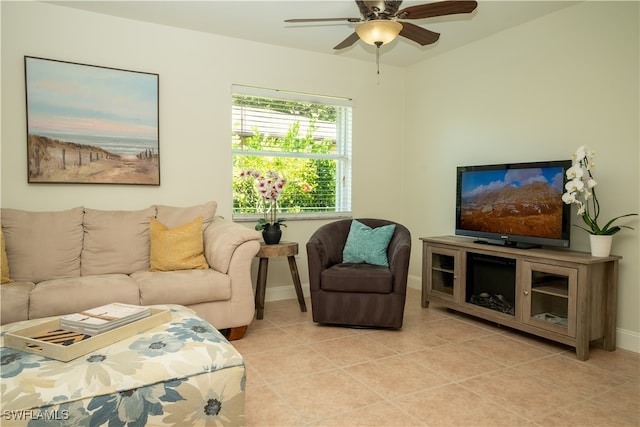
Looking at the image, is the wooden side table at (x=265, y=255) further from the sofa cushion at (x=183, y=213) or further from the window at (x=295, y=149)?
the window at (x=295, y=149)

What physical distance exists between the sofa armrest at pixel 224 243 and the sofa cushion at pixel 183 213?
0.26 m

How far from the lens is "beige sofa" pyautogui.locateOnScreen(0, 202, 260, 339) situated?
2.84 metres

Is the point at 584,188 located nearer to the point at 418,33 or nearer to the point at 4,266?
the point at 418,33

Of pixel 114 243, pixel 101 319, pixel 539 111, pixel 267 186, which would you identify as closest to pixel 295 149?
pixel 267 186

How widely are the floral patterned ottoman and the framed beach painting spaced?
191 cm

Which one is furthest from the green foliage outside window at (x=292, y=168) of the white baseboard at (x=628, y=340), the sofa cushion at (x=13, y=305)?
the white baseboard at (x=628, y=340)

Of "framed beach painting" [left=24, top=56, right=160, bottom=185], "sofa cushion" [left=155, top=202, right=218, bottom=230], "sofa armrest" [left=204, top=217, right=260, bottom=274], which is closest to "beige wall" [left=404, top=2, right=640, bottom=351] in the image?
"sofa armrest" [left=204, top=217, right=260, bottom=274]

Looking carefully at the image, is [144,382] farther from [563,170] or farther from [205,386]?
[563,170]

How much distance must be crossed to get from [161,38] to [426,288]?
324 cm

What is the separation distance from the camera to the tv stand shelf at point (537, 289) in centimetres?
288

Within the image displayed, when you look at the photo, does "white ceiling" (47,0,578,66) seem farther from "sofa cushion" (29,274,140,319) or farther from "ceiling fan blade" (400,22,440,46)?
"sofa cushion" (29,274,140,319)

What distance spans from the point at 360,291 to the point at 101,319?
199 centimetres

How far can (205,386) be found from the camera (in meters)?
1.69

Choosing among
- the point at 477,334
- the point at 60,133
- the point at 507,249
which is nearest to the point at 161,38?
the point at 60,133
